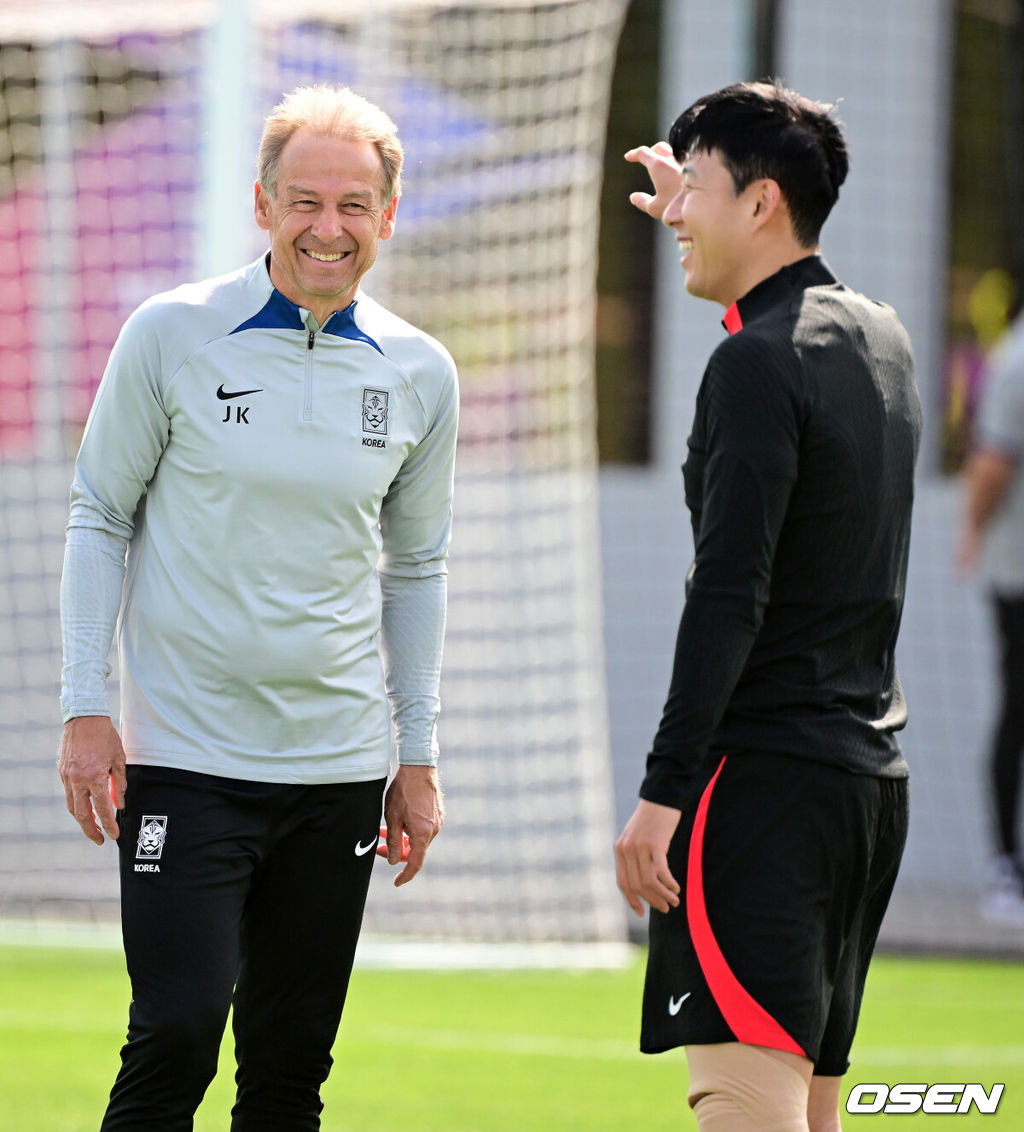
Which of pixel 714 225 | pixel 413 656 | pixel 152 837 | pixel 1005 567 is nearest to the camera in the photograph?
pixel 714 225

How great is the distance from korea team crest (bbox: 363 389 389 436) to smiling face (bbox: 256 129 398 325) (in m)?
0.16

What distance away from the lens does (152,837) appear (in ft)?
9.51

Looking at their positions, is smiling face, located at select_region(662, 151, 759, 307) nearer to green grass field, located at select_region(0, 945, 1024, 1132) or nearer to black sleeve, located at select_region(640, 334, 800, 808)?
black sleeve, located at select_region(640, 334, 800, 808)

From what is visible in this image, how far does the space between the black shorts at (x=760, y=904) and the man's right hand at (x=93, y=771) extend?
2.76ft

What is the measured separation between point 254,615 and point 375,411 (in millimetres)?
392

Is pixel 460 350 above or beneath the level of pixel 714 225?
beneath

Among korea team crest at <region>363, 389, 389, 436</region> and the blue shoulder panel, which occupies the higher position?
the blue shoulder panel

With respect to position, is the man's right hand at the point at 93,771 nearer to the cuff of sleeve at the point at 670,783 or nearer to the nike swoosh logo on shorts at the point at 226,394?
the nike swoosh logo on shorts at the point at 226,394

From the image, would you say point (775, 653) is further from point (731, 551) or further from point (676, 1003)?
point (676, 1003)

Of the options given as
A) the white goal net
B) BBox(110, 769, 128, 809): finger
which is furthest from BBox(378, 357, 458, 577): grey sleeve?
the white goal net

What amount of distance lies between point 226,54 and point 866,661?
14.5 ft

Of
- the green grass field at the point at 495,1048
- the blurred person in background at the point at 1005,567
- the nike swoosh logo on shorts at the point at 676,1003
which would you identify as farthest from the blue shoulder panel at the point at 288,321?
the blurred person in background at the point at 1005,567

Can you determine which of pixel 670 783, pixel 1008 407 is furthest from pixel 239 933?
pixel 1008 407

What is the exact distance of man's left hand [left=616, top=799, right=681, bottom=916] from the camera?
8.57 ft
